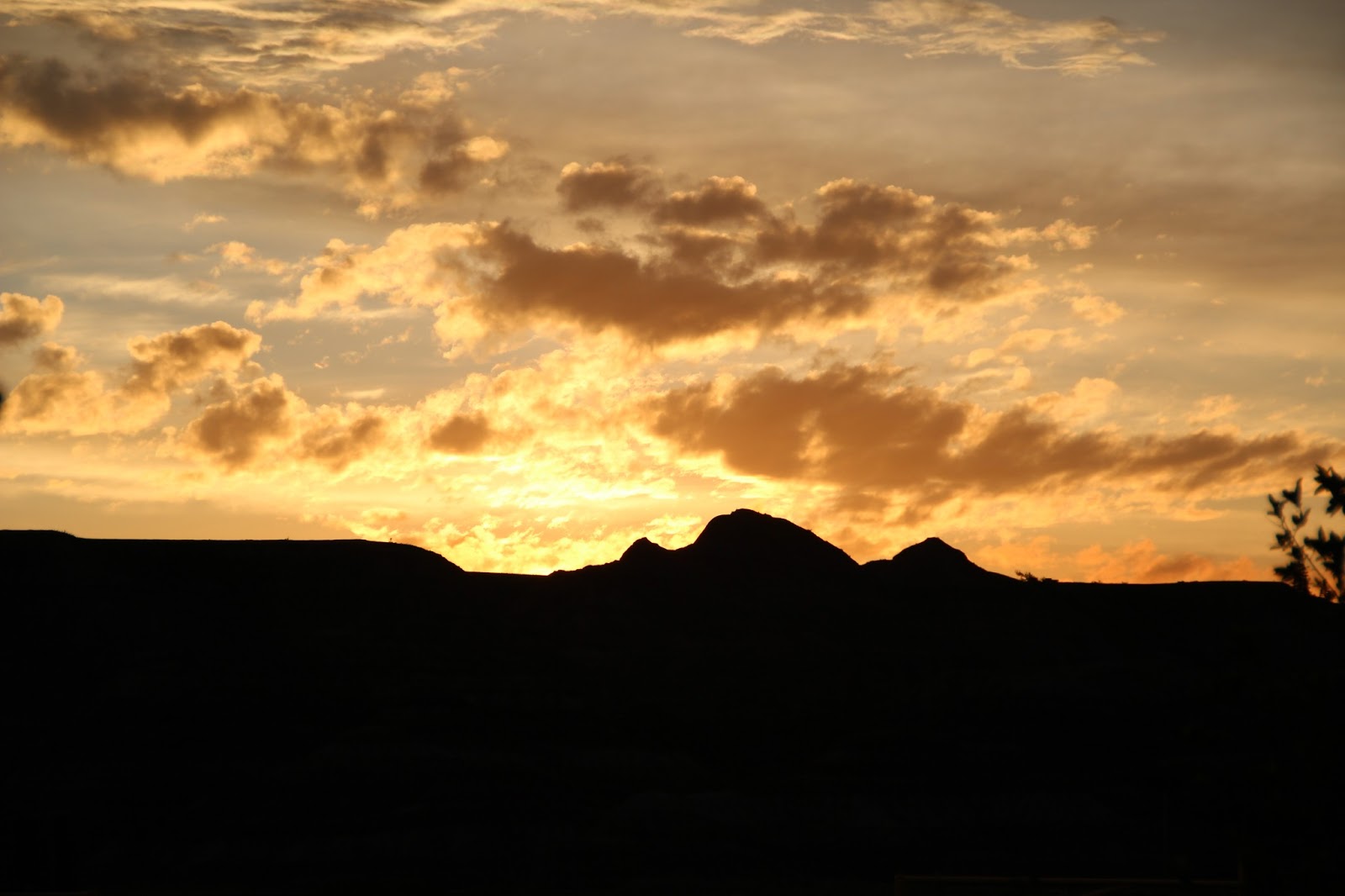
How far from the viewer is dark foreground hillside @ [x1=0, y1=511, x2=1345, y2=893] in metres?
73.4

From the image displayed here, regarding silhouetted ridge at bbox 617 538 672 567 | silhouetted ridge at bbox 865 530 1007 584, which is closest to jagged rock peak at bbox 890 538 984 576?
silhouetted ridge at bbox 865 530 1007 584

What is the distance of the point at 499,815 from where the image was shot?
76.6 meters

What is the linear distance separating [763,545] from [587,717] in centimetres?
1954

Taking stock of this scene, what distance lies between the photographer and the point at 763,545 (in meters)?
99.0

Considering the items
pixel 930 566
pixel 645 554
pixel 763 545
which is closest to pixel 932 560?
pixel 930 566

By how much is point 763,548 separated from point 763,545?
29 centimetres

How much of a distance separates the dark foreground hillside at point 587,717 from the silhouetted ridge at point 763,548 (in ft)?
0.70

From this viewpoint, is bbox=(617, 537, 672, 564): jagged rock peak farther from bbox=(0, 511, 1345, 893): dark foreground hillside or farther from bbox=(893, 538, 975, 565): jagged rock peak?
bbox=(893, 538, 975, 565): jagged rock peak

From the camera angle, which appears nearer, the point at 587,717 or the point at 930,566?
the point at 587,717

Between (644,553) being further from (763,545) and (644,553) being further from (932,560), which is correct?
(932,560)

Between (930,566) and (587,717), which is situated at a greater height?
(930,566)

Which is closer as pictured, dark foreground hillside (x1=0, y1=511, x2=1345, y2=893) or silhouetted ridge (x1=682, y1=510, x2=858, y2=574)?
dark foreground hillside (x1=0, y1=511, x2=1345, y2=893)

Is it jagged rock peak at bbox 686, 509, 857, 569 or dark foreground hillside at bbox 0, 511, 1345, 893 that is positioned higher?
jagged rock peak at bbox 686, 509, 857, 569

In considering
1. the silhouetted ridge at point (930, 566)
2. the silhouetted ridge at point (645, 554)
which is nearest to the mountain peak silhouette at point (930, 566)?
the silhouetted ridge at point (930, 566)
